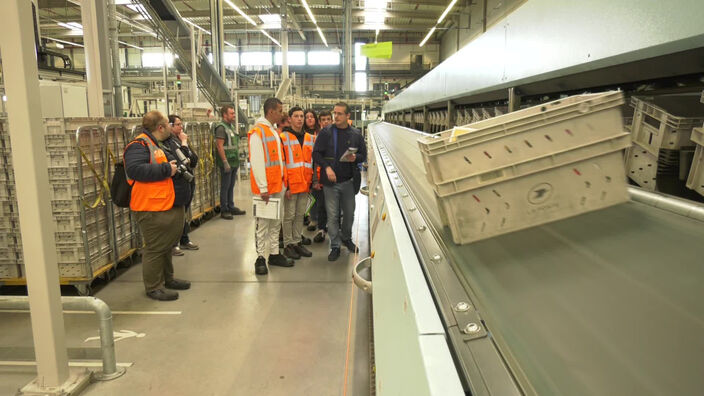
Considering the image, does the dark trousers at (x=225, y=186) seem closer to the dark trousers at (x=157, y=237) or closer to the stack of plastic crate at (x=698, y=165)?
the dark trousers at (x=157, y=237)

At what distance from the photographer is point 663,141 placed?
1.21 m

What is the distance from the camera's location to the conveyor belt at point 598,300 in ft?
2.10

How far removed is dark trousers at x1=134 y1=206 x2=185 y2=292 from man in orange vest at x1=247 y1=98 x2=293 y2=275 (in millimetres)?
765

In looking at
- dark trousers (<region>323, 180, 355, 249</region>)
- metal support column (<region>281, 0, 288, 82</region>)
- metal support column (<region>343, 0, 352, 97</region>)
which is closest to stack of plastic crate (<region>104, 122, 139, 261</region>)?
dark trousers (<region>323, 180, 355, 249</region>)

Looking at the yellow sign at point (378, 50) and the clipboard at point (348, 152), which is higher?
the yellow sign at point (378, 50)

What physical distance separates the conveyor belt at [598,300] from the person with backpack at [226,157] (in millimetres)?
6020

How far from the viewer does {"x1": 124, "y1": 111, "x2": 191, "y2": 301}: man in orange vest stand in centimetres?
333

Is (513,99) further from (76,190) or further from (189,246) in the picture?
(189,246)

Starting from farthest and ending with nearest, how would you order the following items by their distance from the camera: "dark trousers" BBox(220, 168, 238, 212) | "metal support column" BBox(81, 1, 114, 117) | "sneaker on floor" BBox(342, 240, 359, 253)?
"dark trousers" BBox(220, 168, 238, 212)
"sneaker on floor" BBox(342, 240, 359, 253)
"metal support column" BBox(81, 1, 114, 117)

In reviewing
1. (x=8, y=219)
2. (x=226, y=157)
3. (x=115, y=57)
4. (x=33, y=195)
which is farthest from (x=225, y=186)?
(x=33, y=195)

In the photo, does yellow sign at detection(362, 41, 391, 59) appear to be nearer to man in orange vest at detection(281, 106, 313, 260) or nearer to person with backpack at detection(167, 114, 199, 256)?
man in orange vest at detection(281, 106, 313, 260)

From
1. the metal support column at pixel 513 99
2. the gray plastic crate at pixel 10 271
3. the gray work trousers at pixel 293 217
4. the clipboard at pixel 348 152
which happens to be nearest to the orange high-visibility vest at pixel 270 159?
the gray work trousers at pixel 293 217

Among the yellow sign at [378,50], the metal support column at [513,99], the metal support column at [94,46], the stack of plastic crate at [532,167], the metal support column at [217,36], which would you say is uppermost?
the metal support column at [217,36]

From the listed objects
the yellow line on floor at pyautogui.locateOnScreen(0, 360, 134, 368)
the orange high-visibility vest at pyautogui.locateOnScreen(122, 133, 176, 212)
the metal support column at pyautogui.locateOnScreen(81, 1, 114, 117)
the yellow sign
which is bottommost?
the yellow line on floor at pyautogui.locateOnScreen(0, 360, 134, 368)
